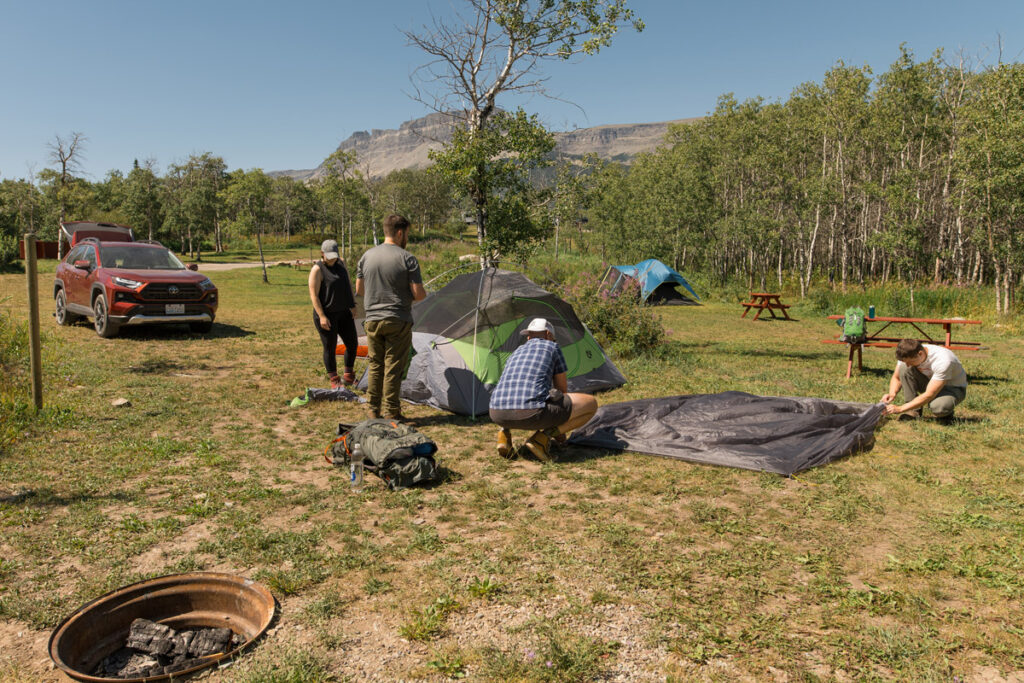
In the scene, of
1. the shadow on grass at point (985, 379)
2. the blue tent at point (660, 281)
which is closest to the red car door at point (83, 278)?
the shadow on grass at point (985, 379)

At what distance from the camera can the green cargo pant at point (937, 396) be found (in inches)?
285

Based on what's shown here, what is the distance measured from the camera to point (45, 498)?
15.8ft

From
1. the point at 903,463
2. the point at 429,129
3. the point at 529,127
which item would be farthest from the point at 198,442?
the point at 429,129

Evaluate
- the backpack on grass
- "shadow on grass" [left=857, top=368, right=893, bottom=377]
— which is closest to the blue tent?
"shadow on grass" [left=857, top=368, right=893, bottom=377]

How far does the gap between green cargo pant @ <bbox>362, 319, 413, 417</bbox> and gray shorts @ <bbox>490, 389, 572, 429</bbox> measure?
1.48 metres

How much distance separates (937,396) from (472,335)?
5.48 meters

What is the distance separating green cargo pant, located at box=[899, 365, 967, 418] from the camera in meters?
7.24

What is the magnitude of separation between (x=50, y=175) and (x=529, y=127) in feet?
169

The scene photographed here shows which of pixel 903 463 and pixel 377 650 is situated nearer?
pixel 377 650

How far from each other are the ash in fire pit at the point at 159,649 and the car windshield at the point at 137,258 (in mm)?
10913

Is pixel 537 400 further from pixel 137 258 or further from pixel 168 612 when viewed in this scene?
pixel 137 258

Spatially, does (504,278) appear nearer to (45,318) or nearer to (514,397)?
(514,397)

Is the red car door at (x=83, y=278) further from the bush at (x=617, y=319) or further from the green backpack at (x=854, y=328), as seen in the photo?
the green backpack at (x=854, y=328)

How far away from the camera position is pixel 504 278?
8602 mm
